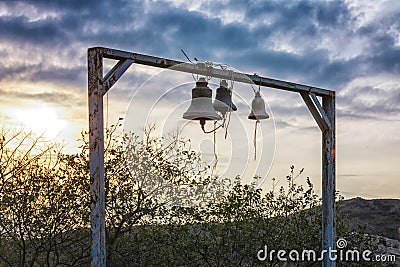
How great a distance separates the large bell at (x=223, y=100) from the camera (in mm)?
4543

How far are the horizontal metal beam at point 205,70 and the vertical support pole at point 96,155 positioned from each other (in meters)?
0.17

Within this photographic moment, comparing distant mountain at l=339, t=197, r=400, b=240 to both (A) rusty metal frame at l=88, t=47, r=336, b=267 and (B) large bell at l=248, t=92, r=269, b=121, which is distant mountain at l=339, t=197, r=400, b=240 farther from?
(B) large bell at l=248, t=92, r=269, b=121

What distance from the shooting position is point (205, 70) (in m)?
4.51

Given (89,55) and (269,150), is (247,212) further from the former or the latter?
(89,55)

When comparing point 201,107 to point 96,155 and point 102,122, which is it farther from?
point 96,155

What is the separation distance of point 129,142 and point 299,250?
2702 mm

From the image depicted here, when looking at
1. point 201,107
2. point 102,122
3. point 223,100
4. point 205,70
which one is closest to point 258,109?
point 223,100

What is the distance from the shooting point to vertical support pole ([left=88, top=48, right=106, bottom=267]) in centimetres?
370

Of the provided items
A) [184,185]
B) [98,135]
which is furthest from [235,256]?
[98,135]

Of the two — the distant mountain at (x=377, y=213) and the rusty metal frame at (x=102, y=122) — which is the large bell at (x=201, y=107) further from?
the distant mountain at (x=377, y=213)

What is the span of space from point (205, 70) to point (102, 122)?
3.71 feet

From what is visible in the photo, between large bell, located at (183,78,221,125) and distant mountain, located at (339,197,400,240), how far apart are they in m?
7.18

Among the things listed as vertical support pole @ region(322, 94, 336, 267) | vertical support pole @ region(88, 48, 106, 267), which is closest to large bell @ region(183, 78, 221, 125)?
vertical support pole @ region(88, 48, 106, 267)

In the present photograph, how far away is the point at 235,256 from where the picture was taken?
7.26 m
